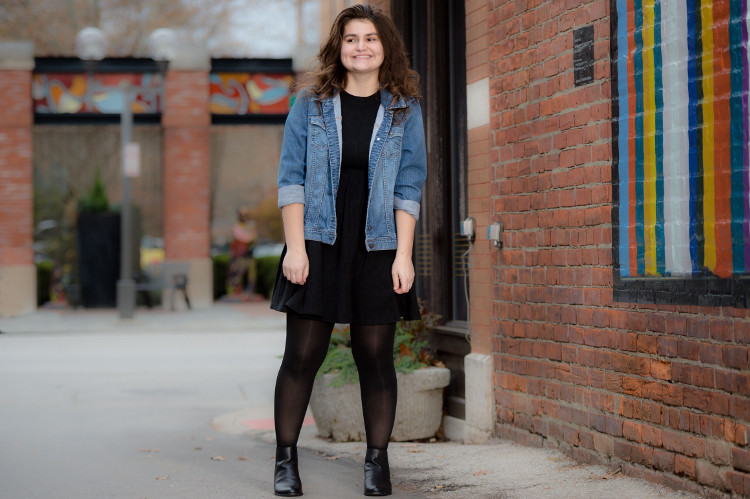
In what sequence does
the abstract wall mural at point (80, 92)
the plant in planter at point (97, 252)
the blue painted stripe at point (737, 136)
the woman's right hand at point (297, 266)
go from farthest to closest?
the abstract wall mural at point (80, 92) → the plant in planter at point (97, 252) → the woman's right hand at point (297, 266) → the blue painted stripe at point (737, 136)

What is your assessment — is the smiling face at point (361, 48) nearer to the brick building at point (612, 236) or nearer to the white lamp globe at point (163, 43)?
the brick building at point (612, 236)

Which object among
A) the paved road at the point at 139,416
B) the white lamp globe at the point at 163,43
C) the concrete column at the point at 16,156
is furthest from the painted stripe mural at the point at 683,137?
the concrete column at the point at 16,156

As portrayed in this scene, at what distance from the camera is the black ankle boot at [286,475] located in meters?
4.35

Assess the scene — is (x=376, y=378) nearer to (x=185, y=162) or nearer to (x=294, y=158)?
(x=294, y=158)

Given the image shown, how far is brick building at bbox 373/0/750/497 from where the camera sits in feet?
12.8

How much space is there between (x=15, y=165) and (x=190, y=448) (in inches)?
699

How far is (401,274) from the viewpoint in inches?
169

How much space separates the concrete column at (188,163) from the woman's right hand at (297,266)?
742 inches

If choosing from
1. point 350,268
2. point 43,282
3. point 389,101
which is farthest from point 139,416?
point 43,282

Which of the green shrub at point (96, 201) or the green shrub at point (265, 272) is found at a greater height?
the green shrub at point (96, 201)

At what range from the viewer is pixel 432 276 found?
7016 millimetres

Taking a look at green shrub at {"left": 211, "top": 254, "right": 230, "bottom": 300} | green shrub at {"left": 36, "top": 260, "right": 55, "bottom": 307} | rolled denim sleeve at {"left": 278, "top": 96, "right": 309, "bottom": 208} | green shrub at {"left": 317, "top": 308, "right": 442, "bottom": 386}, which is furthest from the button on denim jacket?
green shrub at {"left": 211, "top": 254, "right": 230, "bottom": 300}

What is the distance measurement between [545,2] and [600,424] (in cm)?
218

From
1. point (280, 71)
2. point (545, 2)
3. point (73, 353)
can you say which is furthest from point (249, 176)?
point (545, 2)
